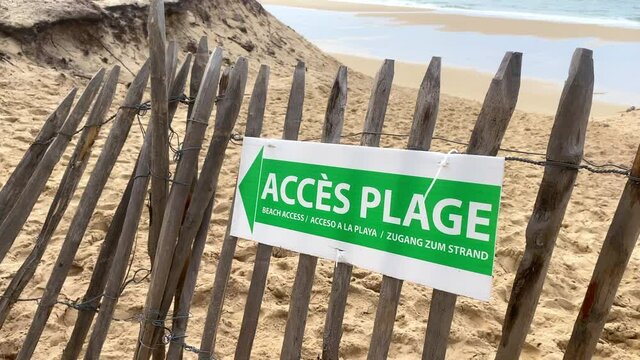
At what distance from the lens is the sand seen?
9.63 ft

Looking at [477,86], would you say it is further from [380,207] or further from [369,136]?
[380,207]

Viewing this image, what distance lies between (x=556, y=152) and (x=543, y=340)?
5.23 ft

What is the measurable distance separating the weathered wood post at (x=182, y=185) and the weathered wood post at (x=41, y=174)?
496 mm

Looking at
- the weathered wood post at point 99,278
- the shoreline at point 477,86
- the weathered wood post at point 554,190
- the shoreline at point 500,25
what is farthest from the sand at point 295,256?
the shoreline at point 500,25

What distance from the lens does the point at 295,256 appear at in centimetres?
366

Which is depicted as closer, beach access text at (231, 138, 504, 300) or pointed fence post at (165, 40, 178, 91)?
beach access text at (231, 138, 504, 300)

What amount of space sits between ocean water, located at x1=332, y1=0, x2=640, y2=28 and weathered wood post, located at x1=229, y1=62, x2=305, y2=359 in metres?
19.3

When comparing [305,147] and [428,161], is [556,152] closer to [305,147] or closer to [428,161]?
[428,161]

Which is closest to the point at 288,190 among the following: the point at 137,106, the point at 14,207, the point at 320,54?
the point at 137,106

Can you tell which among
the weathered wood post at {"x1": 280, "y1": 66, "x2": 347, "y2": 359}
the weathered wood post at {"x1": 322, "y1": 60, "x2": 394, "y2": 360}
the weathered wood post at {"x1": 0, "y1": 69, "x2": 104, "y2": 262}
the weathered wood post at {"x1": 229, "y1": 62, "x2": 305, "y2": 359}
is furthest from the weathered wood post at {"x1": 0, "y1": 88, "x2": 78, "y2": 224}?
the weathered wood post at {"x1": 322, "y1": 60, "x2": 394, "y2": 360}

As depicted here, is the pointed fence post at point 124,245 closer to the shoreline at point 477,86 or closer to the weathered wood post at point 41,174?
the weathered wood post at point 41,174

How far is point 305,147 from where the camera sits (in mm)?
2064

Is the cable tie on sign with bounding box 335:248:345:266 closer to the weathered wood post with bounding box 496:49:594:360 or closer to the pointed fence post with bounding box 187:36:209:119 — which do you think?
the weathered wood post with bounding box 496:49:594:360

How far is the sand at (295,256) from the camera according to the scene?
2.94 m
